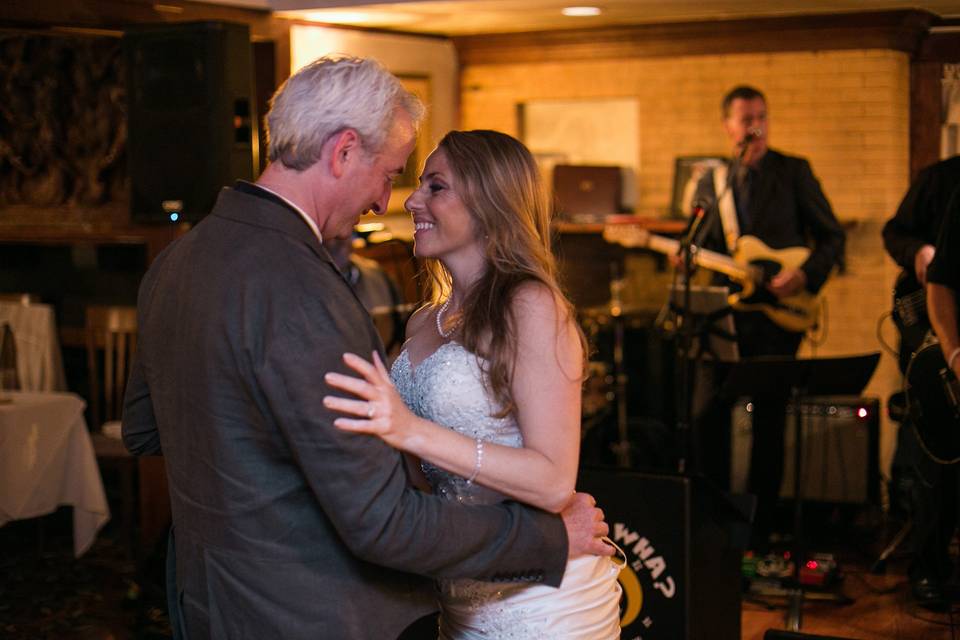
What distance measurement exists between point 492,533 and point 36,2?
411 centimetres

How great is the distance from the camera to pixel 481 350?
227 centimetres

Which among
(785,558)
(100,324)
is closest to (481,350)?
(785,558)

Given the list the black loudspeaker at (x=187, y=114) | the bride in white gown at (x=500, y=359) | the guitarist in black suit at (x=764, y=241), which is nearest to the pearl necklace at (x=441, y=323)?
the bride in white gown at (x=500, y=359)

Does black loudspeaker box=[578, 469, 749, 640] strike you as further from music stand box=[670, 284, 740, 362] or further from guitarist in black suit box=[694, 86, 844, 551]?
guitarist in black suit box=[694, 86, 844, 551]

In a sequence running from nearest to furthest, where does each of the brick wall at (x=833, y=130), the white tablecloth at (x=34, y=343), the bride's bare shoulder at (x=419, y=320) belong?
the bride's bare shoulder at (x=419, y=320) → the white tablecloth at (x=34, y=343) → the brick wall at (x=833, y=130)

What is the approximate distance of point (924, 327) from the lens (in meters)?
4.87

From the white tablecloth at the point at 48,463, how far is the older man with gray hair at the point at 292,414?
3353 mm

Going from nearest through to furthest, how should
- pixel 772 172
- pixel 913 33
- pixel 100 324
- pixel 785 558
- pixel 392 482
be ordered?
pixel 392 482, pixel 785 558, pixel 772 172, pixel 100 324, pixel 913 33

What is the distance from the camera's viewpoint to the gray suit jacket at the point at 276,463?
173 centimetres

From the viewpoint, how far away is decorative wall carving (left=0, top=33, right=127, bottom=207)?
6.54 metres

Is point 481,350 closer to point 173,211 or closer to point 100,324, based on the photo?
point 173,211

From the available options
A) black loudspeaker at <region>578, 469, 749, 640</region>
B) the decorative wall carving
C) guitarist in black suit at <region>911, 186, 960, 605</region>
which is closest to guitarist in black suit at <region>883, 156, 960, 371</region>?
guitarist in black suit at <region>911, 186, 960, 605</region>

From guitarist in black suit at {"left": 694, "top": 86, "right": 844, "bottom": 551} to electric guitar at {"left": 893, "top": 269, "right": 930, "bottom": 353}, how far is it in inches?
23.1

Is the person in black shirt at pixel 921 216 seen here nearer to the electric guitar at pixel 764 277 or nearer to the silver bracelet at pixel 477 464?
the electric guitar at pixel 764 277
